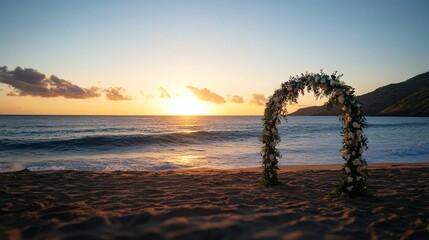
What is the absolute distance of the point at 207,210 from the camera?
19.3 ft

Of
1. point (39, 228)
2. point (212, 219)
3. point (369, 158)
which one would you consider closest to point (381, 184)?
point (212, 219)

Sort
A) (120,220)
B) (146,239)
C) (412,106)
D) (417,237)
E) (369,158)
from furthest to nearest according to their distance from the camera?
(412,106) < (369,158) < (120,220) < (417,237) < (146,239)

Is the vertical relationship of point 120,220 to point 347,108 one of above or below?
below

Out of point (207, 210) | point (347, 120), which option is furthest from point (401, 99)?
point (207, 210)

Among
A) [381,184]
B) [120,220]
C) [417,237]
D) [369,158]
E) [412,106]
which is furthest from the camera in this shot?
[412,106]

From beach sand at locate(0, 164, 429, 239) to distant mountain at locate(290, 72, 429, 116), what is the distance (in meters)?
114

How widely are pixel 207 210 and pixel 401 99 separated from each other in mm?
181739

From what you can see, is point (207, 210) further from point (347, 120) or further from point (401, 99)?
point (401, 99)

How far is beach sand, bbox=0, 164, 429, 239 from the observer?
474 cm

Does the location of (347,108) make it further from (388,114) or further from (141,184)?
(388,114)

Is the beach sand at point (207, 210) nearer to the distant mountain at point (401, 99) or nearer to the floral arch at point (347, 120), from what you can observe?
the floral arch at point (347, 120)

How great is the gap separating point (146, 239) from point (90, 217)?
1610mm

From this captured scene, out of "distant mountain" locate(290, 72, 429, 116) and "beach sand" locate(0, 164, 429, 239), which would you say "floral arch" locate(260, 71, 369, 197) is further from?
"distant mountain" locate(290, 72, 429, 116)

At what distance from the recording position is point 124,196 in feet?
24.3
